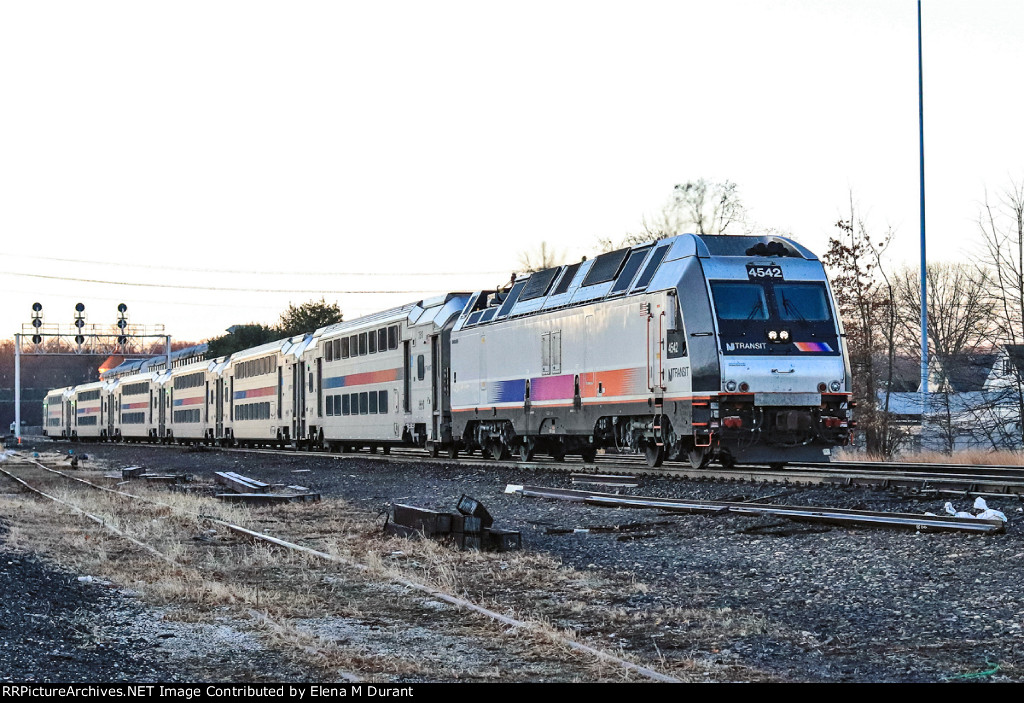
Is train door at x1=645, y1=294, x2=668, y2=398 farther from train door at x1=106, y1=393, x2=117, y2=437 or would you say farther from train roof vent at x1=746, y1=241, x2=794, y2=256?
train door at x1=106, y1=393, x2=117, y2=437

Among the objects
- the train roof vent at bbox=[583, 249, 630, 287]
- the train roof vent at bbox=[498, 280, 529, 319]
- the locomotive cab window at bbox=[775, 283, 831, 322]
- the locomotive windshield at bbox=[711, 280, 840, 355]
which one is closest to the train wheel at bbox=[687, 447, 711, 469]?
the locomotive windshield at bbox=[711, 280, 840, 355]

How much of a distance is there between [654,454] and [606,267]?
3.60m

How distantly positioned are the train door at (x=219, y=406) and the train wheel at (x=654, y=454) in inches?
1320

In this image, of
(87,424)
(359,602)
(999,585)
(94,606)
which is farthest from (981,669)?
(87,424)

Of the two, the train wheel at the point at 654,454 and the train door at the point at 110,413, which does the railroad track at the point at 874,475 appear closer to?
the train wheel at the point at 654,454

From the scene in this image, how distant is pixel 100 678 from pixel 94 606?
2.64 metres

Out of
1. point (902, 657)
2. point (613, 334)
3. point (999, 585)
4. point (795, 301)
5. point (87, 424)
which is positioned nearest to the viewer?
point (902, 657)

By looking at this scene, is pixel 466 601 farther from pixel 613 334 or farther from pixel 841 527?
pixel 613 334

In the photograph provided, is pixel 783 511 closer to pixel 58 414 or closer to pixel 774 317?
pixel 774 317

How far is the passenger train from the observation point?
17.1m

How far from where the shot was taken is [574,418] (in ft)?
68.3

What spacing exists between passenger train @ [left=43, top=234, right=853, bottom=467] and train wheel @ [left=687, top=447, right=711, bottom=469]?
27mm

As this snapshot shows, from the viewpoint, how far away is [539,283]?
2322cm

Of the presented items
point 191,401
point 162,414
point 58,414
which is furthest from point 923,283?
point 58,414
